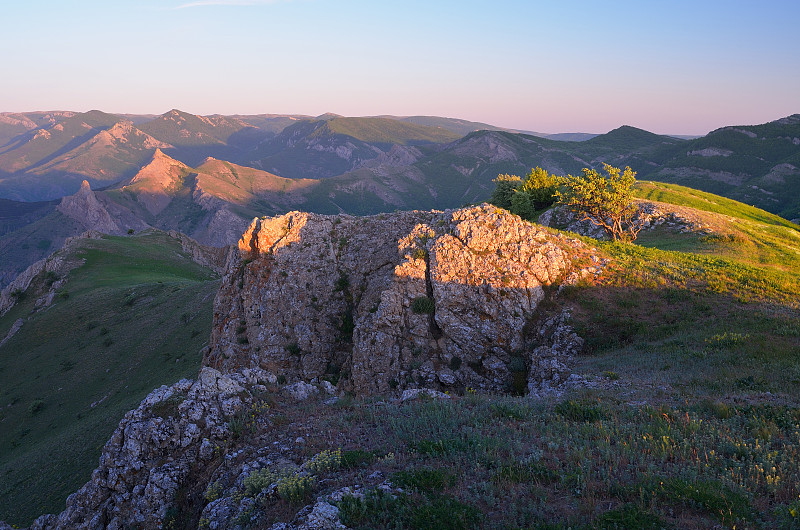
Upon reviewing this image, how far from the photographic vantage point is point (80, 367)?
4709 cm

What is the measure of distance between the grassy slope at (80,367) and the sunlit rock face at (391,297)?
464 inches

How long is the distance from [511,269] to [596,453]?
15.2 metres

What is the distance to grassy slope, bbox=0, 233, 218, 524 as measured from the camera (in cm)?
2764

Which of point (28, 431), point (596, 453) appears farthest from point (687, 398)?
point (28, 431)

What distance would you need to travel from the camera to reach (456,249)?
25578 mm

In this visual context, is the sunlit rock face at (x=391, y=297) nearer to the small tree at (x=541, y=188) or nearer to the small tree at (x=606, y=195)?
the small tree at (x=606, y=195)

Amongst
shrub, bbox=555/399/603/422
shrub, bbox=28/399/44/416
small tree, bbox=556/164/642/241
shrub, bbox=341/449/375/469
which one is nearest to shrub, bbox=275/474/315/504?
shrub, bbox=341/449/375/469

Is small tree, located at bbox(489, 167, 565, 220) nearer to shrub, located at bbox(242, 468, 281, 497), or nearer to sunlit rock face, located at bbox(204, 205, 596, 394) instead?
sunlit rock face, located at bbox(204, 205, 596, 394)

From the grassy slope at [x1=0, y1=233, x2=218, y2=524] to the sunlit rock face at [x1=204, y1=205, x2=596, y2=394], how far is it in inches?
464

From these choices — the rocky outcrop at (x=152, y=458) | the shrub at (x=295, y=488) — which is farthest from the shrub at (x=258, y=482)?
the rocky outcrop at (x=152, y=458)

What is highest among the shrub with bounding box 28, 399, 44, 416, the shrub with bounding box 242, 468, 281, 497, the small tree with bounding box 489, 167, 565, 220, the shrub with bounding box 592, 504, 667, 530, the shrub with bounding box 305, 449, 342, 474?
the small tree with bounding box 489, 167, 565, 220

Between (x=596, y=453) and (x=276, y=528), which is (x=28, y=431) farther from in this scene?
(x=596, y=453)

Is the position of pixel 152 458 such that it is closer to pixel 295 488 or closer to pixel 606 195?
pixel 295 488

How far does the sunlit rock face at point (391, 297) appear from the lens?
2264 cm
